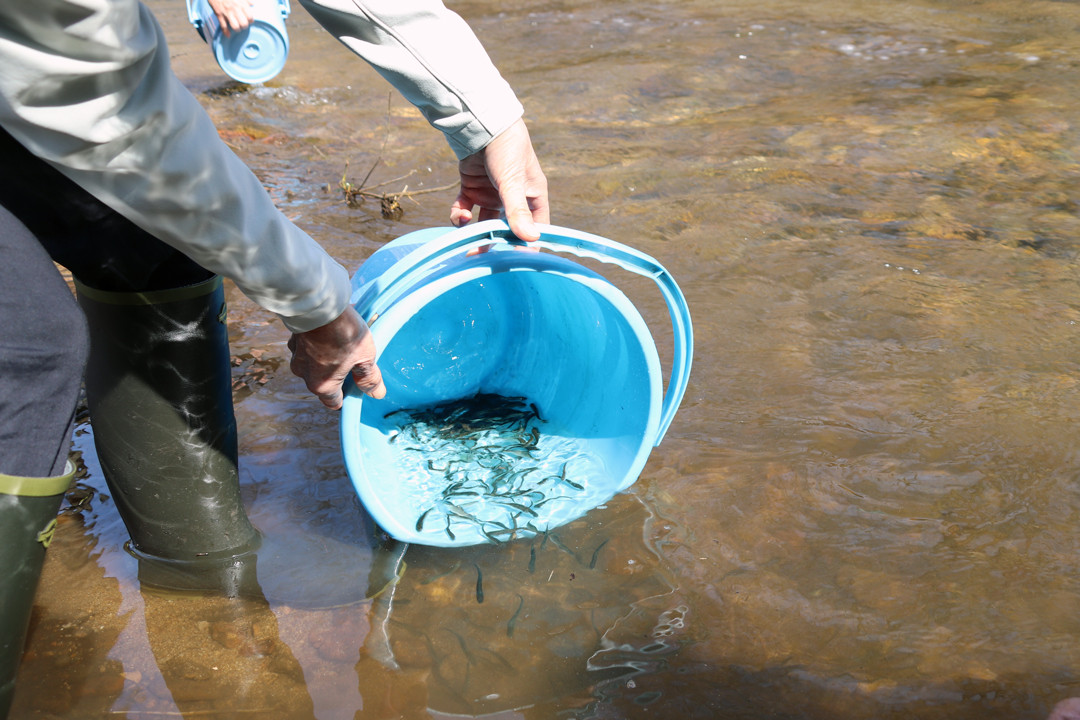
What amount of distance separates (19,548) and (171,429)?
552 mm

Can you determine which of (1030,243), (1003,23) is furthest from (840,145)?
(1003,23)

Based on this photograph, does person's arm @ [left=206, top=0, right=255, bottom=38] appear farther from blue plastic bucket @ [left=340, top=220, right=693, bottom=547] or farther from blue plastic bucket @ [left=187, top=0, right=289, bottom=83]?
blue plastic bucket @ [left=340, top=220, right=693, bottom=547]

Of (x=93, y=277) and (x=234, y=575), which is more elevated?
(x=93, y=277)

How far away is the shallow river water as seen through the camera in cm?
155

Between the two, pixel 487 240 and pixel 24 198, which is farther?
pixel 487 240

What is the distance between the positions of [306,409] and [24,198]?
1.28 m

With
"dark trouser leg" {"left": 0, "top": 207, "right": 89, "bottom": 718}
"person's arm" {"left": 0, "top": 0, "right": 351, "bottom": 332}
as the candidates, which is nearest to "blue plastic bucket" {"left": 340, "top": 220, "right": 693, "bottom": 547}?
"person's arm" {"left": 0, "top": 0, "right": 351, "bottom": 332}

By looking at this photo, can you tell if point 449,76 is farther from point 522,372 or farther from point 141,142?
point 522,372

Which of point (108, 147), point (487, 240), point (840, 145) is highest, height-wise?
point (108, 147)

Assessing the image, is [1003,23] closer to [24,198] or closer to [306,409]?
[306,409]

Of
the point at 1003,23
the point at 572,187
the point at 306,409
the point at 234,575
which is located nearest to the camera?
the point at 234,575

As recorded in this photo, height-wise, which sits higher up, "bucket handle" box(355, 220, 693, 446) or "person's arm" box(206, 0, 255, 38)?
"person's arm" box(206, 0, 255, 38)

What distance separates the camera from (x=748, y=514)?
194 cm

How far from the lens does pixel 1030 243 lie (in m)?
3.16
